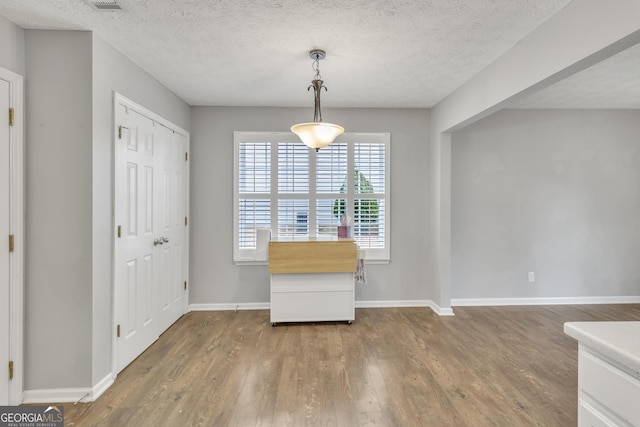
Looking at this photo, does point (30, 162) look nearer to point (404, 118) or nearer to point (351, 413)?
point (351, 413)

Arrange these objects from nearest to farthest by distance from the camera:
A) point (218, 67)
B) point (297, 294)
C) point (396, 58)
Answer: point (396, 58) < point (218, 67) < point (297, 294)

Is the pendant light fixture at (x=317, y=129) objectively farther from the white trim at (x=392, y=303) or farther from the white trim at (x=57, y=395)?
the white trim at (x=57, y=395)

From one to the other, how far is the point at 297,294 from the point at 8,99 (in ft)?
8.96

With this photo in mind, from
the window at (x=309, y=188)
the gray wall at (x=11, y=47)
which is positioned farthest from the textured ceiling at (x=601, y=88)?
the gray wall at (x=11, y=47)

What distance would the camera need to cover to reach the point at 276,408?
2.10 metres

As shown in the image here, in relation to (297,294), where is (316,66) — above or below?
above

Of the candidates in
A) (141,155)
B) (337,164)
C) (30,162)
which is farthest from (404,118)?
(30,162)

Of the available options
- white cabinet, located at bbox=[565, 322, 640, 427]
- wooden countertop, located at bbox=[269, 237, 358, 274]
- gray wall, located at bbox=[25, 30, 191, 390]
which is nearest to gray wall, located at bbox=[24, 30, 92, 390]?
gray wall, located at bbox=[25, 30, 191, 390]

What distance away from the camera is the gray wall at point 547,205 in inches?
164

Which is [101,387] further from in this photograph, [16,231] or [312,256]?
[312,256]

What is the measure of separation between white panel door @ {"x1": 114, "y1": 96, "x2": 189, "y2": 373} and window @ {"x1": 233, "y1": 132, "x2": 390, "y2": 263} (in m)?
0.72

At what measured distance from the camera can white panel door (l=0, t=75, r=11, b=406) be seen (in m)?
2.00

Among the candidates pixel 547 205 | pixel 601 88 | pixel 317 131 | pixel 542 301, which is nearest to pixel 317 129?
pixel 317 131

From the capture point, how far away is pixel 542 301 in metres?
4.20
